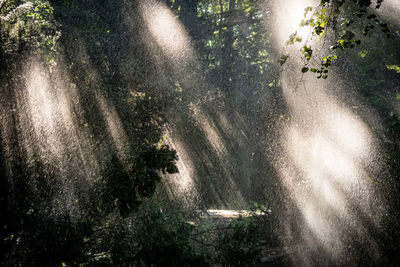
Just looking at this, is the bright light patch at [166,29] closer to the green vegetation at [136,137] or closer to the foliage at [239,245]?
the green vegetation at [136,137]

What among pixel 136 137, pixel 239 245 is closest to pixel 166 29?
pixel 136 137

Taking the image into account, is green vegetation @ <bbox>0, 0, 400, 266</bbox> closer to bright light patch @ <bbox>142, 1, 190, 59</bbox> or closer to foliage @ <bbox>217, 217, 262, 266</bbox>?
foliage @ <bbox>217, 217, 262, 266</bbox>

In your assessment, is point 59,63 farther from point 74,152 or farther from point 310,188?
point 310,188

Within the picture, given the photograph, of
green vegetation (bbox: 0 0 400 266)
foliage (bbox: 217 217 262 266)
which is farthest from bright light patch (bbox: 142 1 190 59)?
foliage (bbox: 217 217 262 266)

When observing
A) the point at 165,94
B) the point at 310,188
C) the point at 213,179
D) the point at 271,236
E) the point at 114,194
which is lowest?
the point at 213,179

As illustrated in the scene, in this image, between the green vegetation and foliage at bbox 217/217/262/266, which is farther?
foliage at bbox 217/217/262/266

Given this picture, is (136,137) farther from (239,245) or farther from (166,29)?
(166,29)

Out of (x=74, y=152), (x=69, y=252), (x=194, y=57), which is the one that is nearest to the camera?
(x=69, y=252)

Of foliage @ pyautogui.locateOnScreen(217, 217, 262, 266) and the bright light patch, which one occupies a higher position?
the bright light patch

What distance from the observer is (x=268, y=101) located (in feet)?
42.1

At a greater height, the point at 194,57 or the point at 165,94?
the point at 165,94

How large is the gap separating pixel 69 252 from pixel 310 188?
739cm

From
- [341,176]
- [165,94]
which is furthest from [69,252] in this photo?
[341,176]

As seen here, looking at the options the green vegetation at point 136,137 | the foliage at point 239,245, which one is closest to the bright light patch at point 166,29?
the green vegetation at point 136,137
